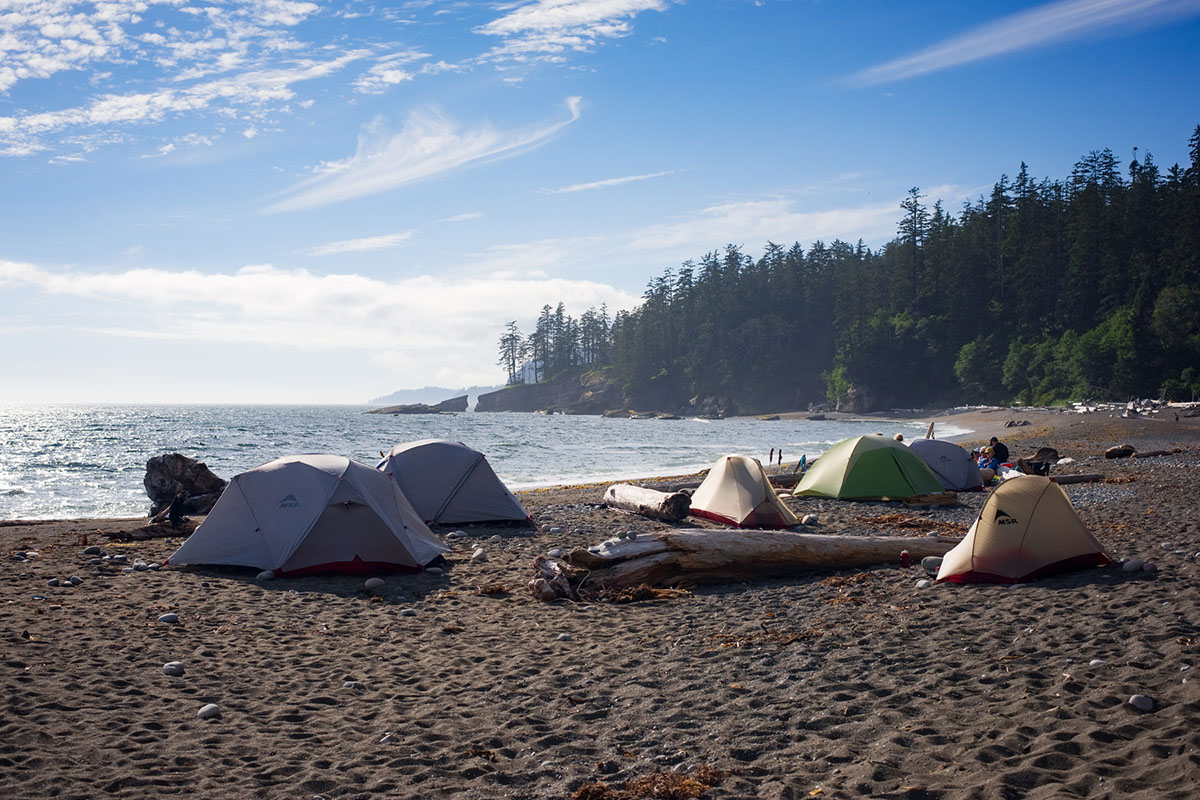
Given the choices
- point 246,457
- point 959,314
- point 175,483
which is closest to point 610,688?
point 175,483

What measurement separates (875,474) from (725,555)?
906cm

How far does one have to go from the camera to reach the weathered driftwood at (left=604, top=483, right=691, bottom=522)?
51.1 feet

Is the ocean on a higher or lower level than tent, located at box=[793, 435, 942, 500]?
lower

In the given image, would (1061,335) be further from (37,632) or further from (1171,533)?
(37,632)

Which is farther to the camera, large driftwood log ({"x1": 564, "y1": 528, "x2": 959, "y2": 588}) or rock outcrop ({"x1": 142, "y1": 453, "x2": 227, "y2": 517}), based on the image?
rock outcrop ({"x1": 142, "y1": 453, "x2": 227, "y2": 517})

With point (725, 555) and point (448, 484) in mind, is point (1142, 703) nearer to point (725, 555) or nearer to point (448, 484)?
point (725, 555)

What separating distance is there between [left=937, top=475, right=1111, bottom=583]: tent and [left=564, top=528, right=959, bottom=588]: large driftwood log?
1706 mm

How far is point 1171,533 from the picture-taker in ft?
36.0

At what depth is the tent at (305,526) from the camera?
10.9m

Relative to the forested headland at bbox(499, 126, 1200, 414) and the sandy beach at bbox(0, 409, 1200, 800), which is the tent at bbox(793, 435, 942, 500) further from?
the forested headland at bbox(499, 126, 1200, 414)

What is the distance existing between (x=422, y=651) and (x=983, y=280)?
100137mm

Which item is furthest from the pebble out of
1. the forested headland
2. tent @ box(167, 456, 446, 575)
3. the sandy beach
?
the forested headland

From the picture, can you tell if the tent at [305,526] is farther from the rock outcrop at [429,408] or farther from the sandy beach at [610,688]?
the rock outcrop at [429,408]

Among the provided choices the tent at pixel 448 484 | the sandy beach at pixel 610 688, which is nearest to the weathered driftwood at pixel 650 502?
the tent at pixel 448 484
